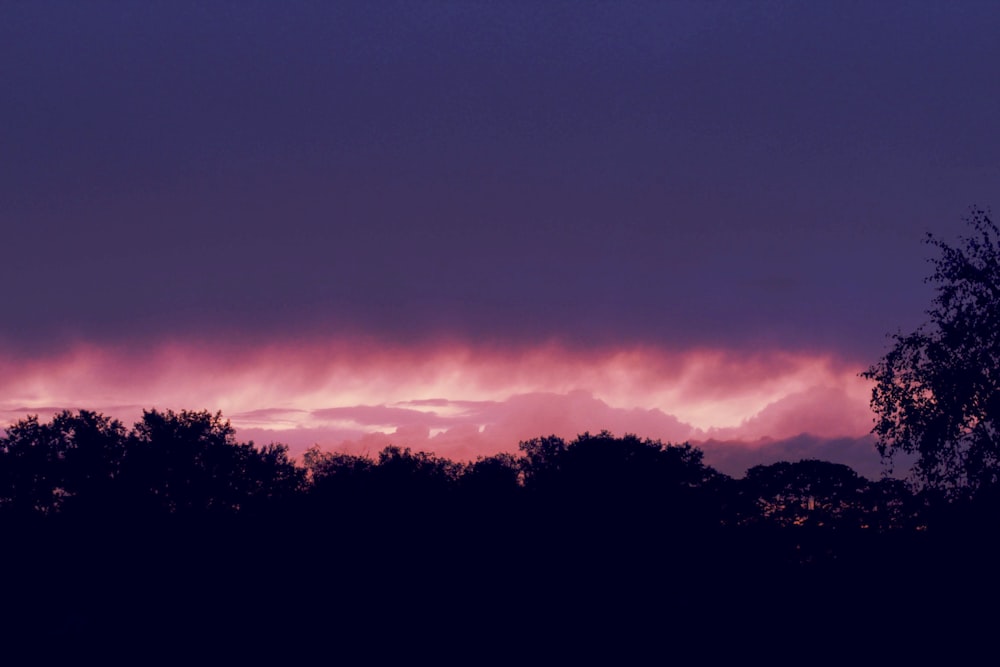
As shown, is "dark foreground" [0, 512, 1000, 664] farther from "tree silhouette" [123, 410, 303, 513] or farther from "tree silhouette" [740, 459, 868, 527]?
"tree silhouette" [740, 459, 868, 527]

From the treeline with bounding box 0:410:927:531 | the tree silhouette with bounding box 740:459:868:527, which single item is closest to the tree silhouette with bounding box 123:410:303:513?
the treeline with bounding box 0:410:927:531

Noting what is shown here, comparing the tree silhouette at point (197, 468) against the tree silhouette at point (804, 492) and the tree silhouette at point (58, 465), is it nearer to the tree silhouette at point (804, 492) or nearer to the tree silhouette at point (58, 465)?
the tree silhouette at point (58, 465)

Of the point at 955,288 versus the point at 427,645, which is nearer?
the point at 955,288

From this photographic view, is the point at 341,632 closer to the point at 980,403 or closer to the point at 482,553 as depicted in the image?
the point at 482,553

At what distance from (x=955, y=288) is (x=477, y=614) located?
30951mm

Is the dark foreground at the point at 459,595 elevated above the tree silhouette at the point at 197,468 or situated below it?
below

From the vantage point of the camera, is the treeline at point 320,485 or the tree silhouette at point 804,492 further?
the tree silhouette at point 804,492

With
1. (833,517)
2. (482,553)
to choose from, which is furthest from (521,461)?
(482,553)

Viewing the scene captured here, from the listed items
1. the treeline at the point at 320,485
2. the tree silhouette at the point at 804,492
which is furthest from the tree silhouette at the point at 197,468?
the tree silhouette at the point at 804,492

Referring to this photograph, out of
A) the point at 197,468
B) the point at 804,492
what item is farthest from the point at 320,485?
the point at 804,492

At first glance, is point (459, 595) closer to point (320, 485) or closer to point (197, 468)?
point (320, 485)

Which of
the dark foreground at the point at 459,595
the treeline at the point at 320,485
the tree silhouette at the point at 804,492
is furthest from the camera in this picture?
the tree silhouette at the point at 804,492

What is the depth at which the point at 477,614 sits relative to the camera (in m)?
49.0

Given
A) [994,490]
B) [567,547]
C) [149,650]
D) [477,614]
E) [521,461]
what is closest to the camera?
[994,490]
